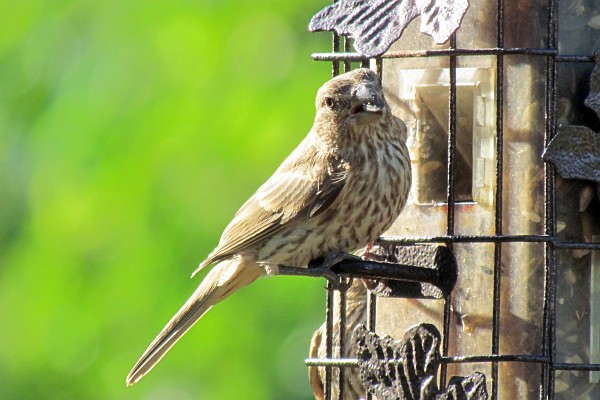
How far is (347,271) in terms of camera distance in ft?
18.0

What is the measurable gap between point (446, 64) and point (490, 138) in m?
0.45

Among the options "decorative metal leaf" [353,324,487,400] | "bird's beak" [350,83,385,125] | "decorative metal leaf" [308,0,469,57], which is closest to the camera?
"decorative metal leaf" [353,324,487,400]

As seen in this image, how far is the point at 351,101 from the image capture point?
5.96 metres

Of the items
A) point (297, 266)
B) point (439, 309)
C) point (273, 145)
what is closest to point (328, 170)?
point (297, 266)

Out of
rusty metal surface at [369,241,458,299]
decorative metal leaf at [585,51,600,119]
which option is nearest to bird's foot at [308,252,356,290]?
rusty metal surface at [369,241,458,299]

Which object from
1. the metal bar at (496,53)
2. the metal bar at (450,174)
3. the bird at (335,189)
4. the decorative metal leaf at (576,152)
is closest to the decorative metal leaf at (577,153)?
the decorative metal leaf at (576,152)

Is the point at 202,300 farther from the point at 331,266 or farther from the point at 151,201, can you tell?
the point at 151,201

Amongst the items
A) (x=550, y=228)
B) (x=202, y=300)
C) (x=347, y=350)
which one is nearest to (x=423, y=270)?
(x=550, y=228)

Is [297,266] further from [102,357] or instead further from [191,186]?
[102,357]

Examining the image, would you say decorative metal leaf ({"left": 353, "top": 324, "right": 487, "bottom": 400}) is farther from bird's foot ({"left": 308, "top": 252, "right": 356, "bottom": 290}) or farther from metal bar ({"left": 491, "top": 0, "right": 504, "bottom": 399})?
metal bar ({"left": 491, "top": 0, "right": 504, "bottom": 399})

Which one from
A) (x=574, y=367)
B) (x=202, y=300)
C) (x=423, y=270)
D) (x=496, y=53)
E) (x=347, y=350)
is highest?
(x=496, y=53)

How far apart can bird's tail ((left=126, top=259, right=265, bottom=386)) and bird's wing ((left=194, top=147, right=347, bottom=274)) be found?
9.6 inches

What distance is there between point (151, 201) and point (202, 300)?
1.97 metres

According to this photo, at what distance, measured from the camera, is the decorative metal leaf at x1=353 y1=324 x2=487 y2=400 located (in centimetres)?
492
